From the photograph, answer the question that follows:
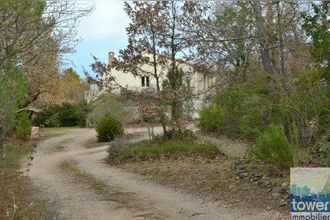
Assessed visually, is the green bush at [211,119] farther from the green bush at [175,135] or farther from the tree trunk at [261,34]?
the tree trunk at [261,34]

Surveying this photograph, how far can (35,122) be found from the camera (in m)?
40.1

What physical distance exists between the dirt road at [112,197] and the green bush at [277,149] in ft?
5.52

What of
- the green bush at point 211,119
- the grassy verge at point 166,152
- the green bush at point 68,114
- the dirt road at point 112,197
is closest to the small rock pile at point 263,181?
the dirt road at point 112,197

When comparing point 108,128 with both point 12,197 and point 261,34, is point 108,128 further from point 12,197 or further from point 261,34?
point 12,197

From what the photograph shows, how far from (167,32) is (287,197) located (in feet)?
30.5

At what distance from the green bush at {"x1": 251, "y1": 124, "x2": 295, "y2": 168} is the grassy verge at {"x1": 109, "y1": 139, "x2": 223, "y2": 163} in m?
5.46

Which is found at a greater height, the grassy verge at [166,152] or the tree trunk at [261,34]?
the tree trunk at [261,34]

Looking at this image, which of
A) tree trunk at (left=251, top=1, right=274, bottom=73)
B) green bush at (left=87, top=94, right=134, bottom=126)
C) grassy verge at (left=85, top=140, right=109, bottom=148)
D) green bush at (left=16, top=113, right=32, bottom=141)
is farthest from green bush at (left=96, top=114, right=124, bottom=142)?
tree trunk at (left=251, top=1, right=274, bottom=73)

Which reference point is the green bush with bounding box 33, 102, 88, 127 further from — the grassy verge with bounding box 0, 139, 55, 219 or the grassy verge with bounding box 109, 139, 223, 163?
the grassy verge with bounding box 0, 139, 55, 219

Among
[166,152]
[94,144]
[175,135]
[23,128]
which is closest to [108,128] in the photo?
[94,144]

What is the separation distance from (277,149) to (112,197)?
3417 millimetres

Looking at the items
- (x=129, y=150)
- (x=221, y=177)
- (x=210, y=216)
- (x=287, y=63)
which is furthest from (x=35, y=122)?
(x=210, y=216)

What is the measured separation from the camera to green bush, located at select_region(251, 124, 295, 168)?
9.59 metres

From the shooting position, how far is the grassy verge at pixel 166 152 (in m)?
15.8
